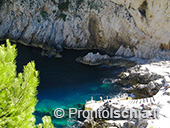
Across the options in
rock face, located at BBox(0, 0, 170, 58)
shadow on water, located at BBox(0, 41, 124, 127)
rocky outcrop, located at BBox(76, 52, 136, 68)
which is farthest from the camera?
rock face, located at BBox(0, 0, 170, 58)

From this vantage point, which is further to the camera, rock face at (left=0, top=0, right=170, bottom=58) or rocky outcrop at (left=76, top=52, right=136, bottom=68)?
rock face at (left=0, top=0, right=170, bottom=58)

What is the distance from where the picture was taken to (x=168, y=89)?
28484 mm

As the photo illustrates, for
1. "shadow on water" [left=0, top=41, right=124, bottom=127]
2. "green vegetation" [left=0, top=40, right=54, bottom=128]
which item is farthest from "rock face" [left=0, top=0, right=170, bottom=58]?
"green vegetation" [left=0, top=40, right=54, bottom=128]

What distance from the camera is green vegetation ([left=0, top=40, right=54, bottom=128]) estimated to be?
5062mm

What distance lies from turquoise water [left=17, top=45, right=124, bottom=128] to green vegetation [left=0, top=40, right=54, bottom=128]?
1911 centimetres

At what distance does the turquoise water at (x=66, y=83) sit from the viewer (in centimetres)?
2856

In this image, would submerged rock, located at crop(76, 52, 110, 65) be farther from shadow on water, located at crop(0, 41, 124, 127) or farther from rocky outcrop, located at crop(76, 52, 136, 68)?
shadow on water, located at crop(0, 41, 124, 127)

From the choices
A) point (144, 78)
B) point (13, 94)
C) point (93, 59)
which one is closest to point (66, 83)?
point (93, 59)

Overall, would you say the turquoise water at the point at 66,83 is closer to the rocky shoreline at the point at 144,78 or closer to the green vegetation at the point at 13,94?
the rocky shoreline at the point at 144,78

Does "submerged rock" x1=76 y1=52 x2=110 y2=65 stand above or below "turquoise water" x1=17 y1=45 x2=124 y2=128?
above

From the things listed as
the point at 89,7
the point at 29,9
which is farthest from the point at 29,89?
the point at 29,9

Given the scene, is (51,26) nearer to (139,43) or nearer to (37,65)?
(37,65)

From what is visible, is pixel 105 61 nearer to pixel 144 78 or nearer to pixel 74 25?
pixel 144 78

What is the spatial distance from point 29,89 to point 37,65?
129ft
